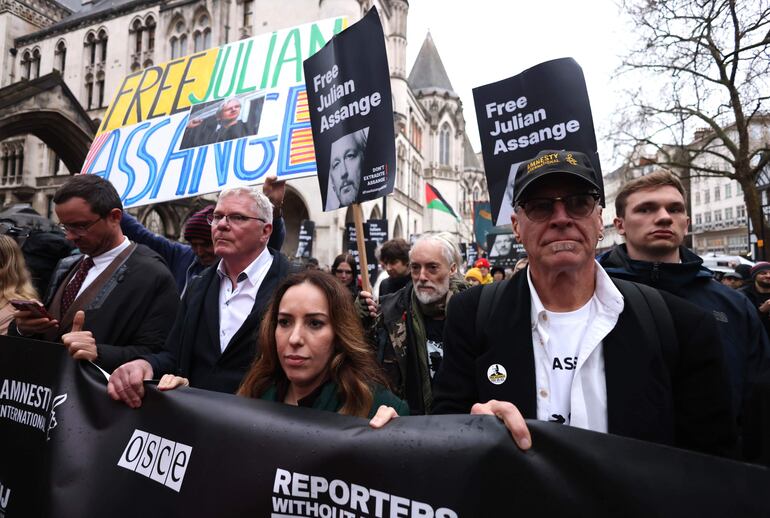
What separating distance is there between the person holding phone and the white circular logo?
3031 mm

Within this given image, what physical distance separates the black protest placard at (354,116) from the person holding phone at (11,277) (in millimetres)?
2036

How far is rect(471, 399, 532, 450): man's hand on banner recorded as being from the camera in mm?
1344

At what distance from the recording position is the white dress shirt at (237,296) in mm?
2646

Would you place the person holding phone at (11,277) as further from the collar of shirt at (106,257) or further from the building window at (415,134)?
the building window at (415,134)

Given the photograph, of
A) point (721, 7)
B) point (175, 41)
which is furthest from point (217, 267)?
point (175, 41)

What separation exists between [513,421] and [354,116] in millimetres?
2622

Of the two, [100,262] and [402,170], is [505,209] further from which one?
[402,170]

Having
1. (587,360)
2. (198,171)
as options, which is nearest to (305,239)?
(198,171)

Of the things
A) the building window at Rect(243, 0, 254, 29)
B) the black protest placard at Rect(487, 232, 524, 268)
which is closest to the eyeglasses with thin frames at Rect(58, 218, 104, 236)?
the black protest placard at Rect(487, 232, 524, 268)

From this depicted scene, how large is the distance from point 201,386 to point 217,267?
2.25ft

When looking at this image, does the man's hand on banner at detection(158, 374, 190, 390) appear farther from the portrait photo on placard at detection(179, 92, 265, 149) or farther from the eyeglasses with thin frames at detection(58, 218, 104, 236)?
the portrait photo on placard at detection(179, 92, 265, 149)

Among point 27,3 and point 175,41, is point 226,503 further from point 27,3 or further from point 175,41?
point 27,3

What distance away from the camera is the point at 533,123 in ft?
11.8

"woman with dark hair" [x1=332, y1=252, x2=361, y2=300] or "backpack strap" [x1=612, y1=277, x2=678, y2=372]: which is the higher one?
"woman with dark hair" [x1=332, y1=252, x2=361, y2=300]
